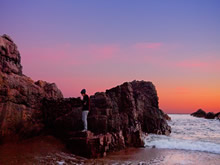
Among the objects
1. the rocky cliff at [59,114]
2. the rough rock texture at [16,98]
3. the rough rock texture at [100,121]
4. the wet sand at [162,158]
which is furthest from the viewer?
the rough rock texture at [16,98]

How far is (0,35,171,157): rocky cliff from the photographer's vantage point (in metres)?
12.0

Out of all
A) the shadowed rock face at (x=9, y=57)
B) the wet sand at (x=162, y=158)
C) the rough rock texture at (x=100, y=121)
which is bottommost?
the wet sand at (x=162, y=158)

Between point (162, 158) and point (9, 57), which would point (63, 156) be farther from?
point (9, 57)

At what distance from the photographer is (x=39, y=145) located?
12.1m

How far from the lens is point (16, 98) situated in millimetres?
12781

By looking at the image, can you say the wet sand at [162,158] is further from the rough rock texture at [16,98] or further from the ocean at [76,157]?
the rough rock texture at [16,98]

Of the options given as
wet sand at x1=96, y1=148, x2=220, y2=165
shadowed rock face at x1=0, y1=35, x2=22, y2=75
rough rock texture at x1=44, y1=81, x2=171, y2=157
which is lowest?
wet sand at x1=96, y1=148, x2=220, y2=165

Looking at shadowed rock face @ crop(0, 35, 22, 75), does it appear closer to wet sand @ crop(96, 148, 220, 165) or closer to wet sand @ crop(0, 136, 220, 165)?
wet sand @ crop(0, 136, 220, 165)

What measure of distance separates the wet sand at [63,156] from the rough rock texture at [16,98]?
91 centimetres

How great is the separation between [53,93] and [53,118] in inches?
89.6

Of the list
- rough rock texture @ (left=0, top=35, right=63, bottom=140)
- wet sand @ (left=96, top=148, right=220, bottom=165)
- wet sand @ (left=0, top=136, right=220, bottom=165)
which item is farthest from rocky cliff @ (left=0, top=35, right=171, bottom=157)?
wet sand @ (left=96, top=148, right=220, bottom=165)

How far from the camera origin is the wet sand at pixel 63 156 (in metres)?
9.88

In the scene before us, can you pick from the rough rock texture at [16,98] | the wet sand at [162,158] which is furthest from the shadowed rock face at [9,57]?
the wet sand at [162,158]

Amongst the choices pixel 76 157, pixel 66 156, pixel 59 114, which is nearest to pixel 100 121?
pixel 59 114
